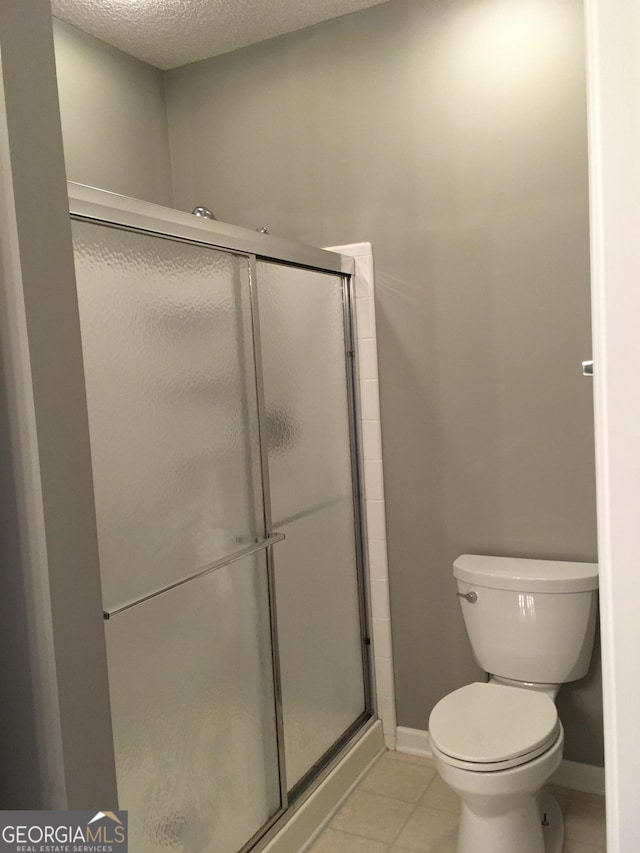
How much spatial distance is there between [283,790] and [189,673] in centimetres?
62

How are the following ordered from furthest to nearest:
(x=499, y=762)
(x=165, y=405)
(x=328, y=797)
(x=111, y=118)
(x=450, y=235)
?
(x=111, y=118)
(x=450, y=235)
(x=328, y=797)
(x=499, y=762)
(x=165, y=405)

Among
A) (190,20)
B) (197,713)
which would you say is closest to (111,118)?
(190,20)

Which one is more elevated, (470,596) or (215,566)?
(215,566)

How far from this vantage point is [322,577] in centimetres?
243

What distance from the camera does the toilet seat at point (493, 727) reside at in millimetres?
1825

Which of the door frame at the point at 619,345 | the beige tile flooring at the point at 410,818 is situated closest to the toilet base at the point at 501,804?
the beige tile flooring at the point at 410,818

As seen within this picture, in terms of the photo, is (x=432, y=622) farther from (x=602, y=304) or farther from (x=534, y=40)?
(x=602, y=304)

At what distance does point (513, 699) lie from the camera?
6.79ft

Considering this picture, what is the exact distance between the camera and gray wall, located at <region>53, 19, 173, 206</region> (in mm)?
2406

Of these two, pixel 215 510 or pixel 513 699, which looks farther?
pixel 513 699

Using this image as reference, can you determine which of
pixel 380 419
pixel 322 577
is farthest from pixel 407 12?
pixel 322 577

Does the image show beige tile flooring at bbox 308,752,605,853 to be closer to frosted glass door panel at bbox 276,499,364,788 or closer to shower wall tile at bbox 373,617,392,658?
frosted glass door panel at bbox 276,499,364,788

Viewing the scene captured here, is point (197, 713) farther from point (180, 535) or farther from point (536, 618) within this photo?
point (536, 618)

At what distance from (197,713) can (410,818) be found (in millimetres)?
927
